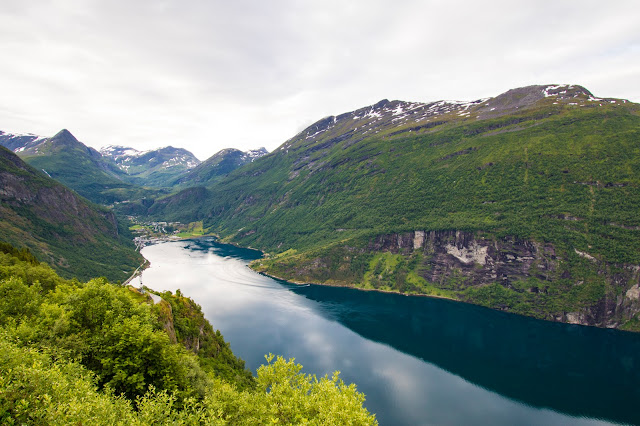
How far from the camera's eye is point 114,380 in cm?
2350

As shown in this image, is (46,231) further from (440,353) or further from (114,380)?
(440,353)

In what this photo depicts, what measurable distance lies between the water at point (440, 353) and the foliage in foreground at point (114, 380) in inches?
2339

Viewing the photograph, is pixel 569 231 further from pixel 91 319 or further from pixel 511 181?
pixel 91 319

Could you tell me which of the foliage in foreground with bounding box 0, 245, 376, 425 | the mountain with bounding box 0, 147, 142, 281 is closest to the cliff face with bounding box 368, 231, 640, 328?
the foliage in foreground with bounding box 0, 245, 376, 425

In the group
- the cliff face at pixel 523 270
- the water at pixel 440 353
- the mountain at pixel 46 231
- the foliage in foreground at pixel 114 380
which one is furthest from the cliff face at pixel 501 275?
the foliage in foreground at pixel 114 380

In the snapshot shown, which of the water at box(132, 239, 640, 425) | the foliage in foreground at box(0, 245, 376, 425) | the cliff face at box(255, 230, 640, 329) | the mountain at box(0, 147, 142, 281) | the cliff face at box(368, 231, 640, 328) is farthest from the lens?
the mountain at box(0, 147, 142, 281)

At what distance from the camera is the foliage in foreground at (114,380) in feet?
50.9

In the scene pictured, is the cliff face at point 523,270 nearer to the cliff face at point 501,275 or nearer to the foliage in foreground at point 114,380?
the cliff face at point 501,275

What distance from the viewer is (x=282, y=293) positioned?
168m

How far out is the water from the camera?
77625mm

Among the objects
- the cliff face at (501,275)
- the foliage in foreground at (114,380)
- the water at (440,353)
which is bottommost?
the water at (440,353)

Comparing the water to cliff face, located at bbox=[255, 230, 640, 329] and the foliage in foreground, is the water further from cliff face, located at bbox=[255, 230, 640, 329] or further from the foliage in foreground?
the foliage in foreground

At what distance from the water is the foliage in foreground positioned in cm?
5942

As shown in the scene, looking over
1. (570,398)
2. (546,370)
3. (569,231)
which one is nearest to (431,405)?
(570,398)
